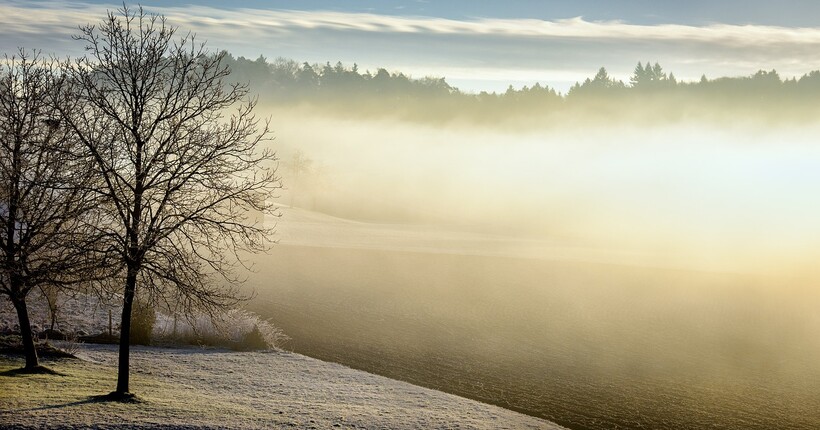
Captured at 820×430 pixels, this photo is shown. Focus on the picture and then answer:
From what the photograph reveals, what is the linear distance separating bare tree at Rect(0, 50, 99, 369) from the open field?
20.6 meters

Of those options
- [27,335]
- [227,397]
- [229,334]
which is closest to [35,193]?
[27,335]

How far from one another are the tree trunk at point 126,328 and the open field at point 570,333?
18.1 meters

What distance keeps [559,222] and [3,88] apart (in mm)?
122477

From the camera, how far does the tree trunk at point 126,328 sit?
92.8ft

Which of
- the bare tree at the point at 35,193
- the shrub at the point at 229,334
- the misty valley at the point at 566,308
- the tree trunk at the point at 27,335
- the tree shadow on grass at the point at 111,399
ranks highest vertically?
the bare tree at the point at 35,193

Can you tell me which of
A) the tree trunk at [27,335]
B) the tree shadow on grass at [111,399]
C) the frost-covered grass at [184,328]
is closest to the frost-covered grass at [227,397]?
the tree shadow on grass at [111,399]

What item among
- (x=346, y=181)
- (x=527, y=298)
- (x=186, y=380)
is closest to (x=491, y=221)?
(x=346, y=181)

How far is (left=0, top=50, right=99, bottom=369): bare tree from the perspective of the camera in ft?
96.2

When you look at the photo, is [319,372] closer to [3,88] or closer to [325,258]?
[3,88]

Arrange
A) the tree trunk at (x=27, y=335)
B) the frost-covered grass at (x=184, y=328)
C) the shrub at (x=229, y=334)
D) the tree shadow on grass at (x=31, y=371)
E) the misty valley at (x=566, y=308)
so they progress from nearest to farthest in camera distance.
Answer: the tree trunk at (x=27, y=335) → the tree shadow on grass at (x=31, y=371) → the misty valley at (x=566, y=308) → the frost-covered grass at (x=184, y=328) → the shrub at (x=229, y=334)

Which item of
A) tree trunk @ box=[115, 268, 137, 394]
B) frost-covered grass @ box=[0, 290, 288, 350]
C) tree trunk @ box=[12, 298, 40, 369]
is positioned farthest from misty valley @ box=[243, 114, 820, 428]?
tree trunk @ box=[12, 298, 40, 369]

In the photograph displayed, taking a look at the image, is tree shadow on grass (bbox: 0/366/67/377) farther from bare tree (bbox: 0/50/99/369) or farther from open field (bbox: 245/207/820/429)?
open field (bbox: 245/207/820/429)

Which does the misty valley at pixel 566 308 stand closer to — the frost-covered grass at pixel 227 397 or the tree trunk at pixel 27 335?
the frost-covered grass at pixel 227 397

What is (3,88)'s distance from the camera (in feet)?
117
